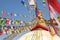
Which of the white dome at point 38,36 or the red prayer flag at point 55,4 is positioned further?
the red prayer flag at point 55,4

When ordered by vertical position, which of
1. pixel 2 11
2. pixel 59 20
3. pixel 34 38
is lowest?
pixel 34 38

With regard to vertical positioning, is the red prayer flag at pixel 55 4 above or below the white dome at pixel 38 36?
above

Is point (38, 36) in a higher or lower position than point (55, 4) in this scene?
lower

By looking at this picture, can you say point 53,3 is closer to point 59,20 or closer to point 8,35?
point 59,20

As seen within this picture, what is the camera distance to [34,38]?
3.79 meters

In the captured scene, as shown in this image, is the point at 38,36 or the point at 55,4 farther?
the point at 55,4

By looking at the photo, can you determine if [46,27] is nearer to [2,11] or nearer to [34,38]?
[34,38]

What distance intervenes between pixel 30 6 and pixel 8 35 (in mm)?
661

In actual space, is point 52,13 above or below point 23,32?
above

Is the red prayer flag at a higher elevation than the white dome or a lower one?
higher

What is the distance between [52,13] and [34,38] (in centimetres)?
57

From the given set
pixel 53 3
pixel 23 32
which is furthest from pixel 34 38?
pixel 53 3

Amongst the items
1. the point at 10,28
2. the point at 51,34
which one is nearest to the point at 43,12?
the point at 51,34

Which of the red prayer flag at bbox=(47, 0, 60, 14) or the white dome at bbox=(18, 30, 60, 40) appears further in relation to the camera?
the red prayer flag at bbox=(47, 0, 60, 14)
